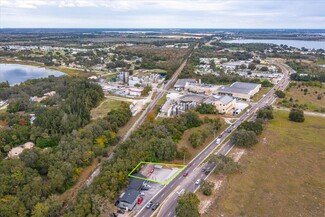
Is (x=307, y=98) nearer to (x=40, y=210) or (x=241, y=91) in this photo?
(x=241, y=91)

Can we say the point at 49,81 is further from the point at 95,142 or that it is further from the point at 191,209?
the point at 191,209

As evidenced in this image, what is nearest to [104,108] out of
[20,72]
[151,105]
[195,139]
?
[151,105]

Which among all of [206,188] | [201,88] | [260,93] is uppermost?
[201,88]

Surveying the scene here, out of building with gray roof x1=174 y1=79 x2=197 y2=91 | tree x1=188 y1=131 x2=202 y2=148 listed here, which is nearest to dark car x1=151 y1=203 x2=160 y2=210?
tree x1=188 y1=131 x2=202 y2=148

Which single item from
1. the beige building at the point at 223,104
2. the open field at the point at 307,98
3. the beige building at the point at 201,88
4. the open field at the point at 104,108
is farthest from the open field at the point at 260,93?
the open field at the point at 104,108

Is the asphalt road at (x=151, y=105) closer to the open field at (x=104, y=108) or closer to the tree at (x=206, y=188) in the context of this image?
the open field at (x=104, y=108)
